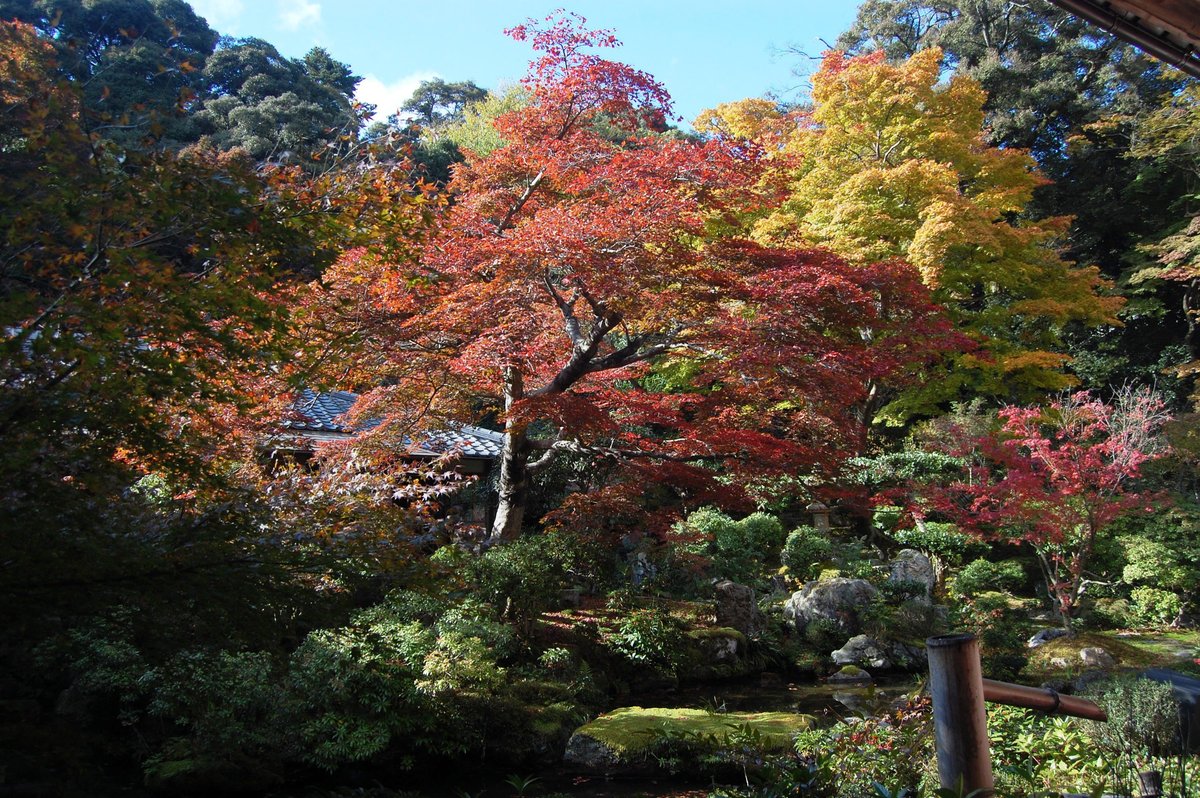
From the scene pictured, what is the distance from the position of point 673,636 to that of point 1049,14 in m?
21.2

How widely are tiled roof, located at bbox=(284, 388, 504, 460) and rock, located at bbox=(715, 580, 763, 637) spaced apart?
3826 millimetres

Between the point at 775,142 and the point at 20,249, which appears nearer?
the point at 20,249

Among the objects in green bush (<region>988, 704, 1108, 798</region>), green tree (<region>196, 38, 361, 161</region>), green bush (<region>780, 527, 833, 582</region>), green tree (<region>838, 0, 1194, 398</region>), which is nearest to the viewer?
green bush (<region>988, 704, 1108, 798</region>)

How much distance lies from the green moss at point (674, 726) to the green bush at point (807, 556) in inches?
234

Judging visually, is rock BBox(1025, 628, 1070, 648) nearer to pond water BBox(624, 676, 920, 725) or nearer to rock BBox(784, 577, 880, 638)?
rock BBox(784, 577, 880, 638)

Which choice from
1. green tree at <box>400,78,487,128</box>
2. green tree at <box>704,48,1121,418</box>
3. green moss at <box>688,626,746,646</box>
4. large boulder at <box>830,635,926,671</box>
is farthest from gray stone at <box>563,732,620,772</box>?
green tree at <box>400,78,487,128</box>

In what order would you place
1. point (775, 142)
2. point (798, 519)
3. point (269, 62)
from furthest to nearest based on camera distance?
1. point (269, 62)
2. point (775, 142)
3. point (798, 519)

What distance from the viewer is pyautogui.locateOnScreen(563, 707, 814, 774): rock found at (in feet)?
19.6

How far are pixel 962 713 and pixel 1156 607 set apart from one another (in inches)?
446

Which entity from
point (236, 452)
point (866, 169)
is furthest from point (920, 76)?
point (236, 452)

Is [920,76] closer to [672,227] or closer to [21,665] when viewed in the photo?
[672,227]

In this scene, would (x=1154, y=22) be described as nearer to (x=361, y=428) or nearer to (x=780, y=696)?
(x=780, y=696)

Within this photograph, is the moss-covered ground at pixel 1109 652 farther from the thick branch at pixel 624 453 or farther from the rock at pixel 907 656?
the thick branch at pixel 624 453

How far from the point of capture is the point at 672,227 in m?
6.79
